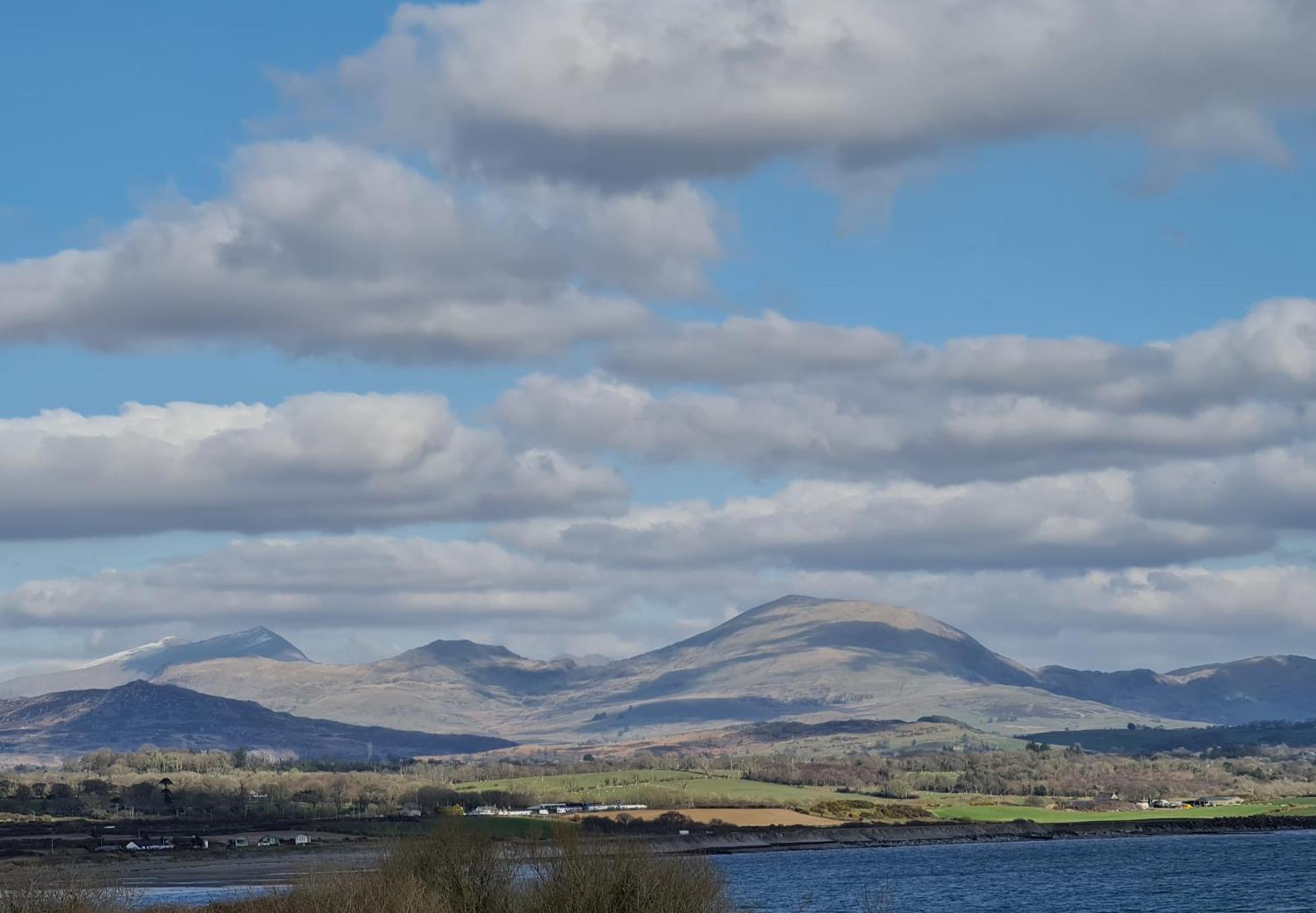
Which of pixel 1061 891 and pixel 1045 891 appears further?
pixel 1061 891

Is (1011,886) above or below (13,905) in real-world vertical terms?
below

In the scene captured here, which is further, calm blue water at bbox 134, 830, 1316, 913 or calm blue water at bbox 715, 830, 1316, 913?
calm blue water at bbox 715, 830, 1316, 913

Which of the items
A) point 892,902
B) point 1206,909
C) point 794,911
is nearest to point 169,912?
point 794,911

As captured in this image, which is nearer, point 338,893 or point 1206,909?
point 338,893

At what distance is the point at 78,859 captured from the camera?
198250 mm

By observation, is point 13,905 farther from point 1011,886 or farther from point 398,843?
point 1011,886

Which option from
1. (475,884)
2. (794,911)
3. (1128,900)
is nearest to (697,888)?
(475,884)

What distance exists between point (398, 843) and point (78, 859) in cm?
11832

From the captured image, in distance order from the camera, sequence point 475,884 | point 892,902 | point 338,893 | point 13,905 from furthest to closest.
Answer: point 892,902
point 475,884
point 338,893
point 13,905

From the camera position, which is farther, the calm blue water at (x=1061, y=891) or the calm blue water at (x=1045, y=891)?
the calm blue water at (x=1061, y=891)

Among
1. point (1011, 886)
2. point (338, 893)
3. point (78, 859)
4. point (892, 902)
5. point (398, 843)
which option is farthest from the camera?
point (78, 859)

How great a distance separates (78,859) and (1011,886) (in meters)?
101

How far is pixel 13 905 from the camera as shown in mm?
70000

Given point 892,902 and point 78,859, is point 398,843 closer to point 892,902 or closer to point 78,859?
point 892,902
